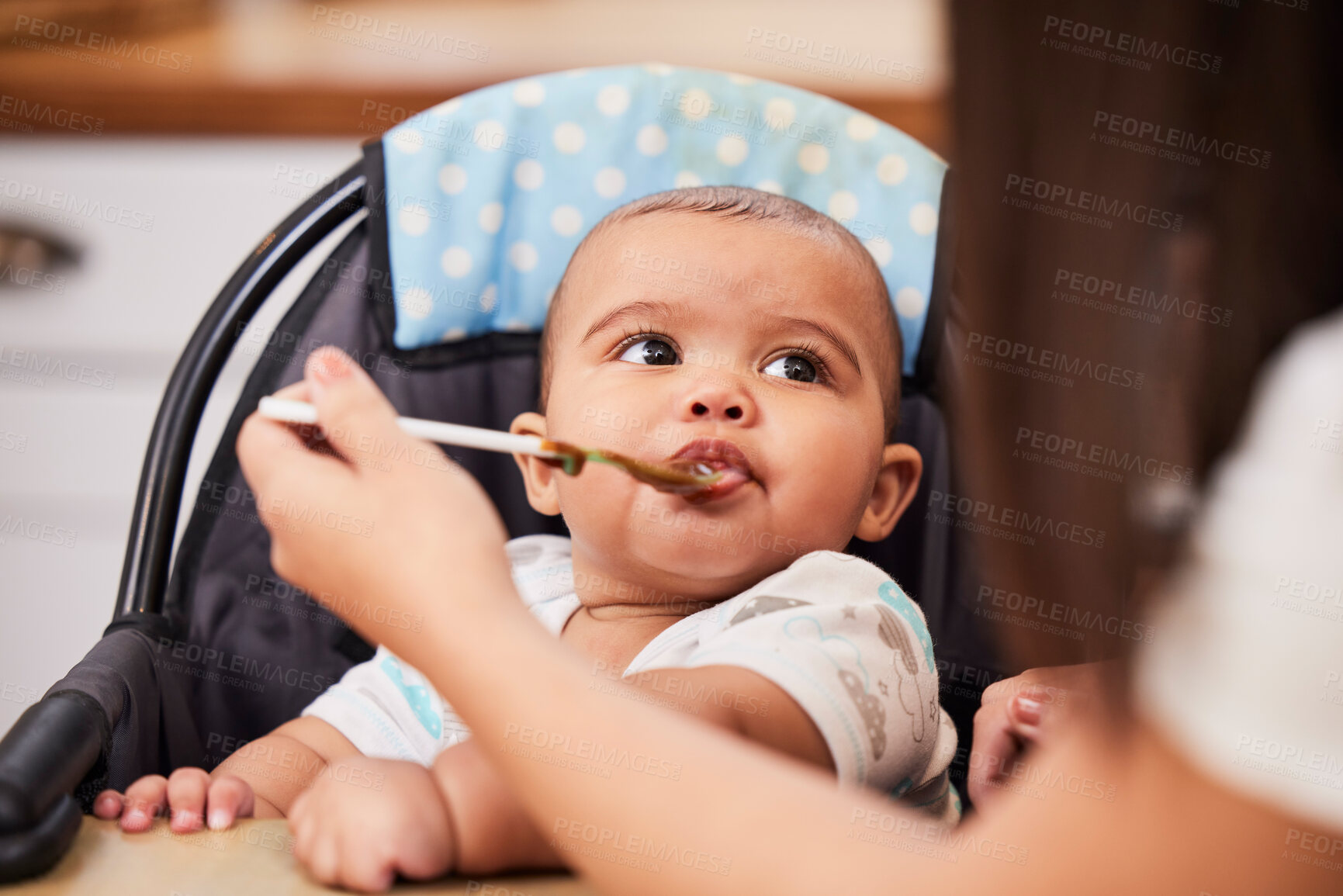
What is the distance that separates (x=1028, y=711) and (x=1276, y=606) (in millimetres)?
481

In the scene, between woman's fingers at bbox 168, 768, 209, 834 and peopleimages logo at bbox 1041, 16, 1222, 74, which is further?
woman's fingers at bbox 168, 768, 209, 834

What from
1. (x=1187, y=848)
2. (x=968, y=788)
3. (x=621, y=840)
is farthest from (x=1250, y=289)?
(x=968, y=788)

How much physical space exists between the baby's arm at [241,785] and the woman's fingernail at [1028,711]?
0.56 meters

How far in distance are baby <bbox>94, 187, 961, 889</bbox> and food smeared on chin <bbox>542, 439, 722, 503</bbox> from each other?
0.03 feet

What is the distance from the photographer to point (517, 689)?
1.49ft

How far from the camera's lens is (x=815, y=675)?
638mm

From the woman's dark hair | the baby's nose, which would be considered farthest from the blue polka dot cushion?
the woman's dark hair

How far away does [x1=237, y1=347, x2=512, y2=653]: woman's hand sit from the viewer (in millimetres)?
485

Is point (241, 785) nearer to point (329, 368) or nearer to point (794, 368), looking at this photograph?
point (329, 368)

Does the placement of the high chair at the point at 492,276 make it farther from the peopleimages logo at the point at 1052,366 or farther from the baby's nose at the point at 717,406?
the peopleimages logo at the point at 1052,366

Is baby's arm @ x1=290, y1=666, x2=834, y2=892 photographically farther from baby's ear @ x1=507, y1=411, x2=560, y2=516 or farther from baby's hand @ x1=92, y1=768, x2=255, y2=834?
baby's ear @ x1=507, y1=411, x2=560, y2=516

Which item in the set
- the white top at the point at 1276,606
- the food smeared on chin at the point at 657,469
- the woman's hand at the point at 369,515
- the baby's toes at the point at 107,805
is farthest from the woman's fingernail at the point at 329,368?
the white top at the point at 1276,606

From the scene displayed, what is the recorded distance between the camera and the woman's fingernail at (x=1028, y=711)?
0.82m

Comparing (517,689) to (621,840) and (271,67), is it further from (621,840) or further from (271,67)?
(271,67)
